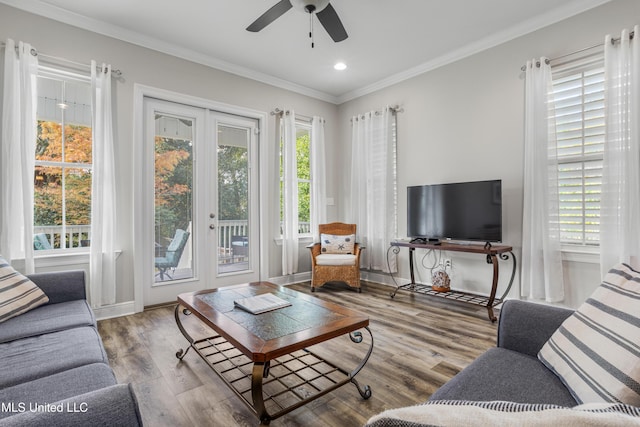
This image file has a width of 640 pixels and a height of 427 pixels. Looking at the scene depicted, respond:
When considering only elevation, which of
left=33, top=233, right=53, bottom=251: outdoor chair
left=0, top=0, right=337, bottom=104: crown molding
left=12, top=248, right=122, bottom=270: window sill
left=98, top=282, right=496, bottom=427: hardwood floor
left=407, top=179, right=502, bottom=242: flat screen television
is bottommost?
left=98, top=282, right=496, bottom=427: hardwood floor

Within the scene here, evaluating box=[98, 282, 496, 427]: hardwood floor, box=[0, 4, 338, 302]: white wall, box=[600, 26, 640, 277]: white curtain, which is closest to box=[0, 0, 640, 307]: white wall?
box=[0, 4, 338, 302]: white wall

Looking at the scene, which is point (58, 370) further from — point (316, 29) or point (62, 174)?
point (316, 29)

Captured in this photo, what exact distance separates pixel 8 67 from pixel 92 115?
2.15 ft

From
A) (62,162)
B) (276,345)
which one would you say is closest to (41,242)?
(62,162)

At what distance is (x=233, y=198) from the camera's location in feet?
14.2

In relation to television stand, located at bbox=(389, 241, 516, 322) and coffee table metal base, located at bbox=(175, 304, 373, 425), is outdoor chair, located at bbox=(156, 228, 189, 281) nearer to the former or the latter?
coffee table metal base, located at bbox=(175, 304, 373, 425)

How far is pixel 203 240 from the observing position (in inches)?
159

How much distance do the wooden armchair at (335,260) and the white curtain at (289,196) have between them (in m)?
0.38

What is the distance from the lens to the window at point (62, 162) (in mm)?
3074

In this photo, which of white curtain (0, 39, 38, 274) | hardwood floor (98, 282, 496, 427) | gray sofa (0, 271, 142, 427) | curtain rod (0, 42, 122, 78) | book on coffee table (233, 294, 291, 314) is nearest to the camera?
gray sofa (0, 271, 142, 427)

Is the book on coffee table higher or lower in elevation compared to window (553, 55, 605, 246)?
lower

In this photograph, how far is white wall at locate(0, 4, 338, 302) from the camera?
3.01 m

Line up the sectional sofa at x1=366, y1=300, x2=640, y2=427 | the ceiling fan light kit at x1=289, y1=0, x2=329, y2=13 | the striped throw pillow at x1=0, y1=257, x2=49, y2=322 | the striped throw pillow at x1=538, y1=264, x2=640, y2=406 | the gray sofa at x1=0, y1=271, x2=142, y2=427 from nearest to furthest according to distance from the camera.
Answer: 1. the sectional sofa at x1=366, y1=300, x2=640, y2=427
2. the gray sofa at x1=0, y1=271, x2=142, y2=427
3. the striped throw pillow at x1=538, y1=264, x2=640, y2=406
4. the striped throw pillow at x1=0, y1=257, x2=49, y2=322
5. the ceiling fan light kit at x1=289, y1=0, x2=329, y2=13

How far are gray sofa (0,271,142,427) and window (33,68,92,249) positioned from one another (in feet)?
3.54
